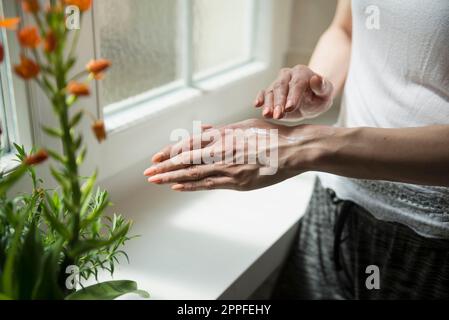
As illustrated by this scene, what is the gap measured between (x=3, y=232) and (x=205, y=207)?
0.61 metres

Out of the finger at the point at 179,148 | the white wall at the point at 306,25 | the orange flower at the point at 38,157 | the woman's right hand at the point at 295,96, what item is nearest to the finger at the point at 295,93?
the woman's right hand at the point at 295,96

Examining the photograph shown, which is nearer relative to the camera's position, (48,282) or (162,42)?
(48,282)

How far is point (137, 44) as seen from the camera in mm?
986

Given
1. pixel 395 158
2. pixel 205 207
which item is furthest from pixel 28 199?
pixel 205 207

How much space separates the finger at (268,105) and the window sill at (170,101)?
289mm

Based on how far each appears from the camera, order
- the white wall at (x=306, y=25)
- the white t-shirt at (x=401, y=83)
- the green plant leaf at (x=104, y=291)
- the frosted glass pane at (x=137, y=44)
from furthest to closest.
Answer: the white wall at (x=306, y=25), the frosted glass pane at (x=137, y=44), the white t-shirt at (x=401, y=83), the green plant leaf at (x=104, y=291)

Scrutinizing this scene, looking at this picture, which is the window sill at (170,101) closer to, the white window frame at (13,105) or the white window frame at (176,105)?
the white window frame at (176,105)

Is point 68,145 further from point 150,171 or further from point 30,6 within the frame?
point 150,171

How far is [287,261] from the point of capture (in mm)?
1162

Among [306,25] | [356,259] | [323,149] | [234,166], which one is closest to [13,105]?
[234,166]

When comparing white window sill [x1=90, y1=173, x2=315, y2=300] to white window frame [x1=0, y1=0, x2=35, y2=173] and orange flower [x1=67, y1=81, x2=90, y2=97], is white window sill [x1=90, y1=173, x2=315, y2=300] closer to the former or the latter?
white window frame [x1=0, y1=0, x2=35, y2=173]

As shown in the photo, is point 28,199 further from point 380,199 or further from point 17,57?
point 380,199

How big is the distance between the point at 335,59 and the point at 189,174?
0.45 metres

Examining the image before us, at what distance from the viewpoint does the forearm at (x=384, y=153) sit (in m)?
0.68
